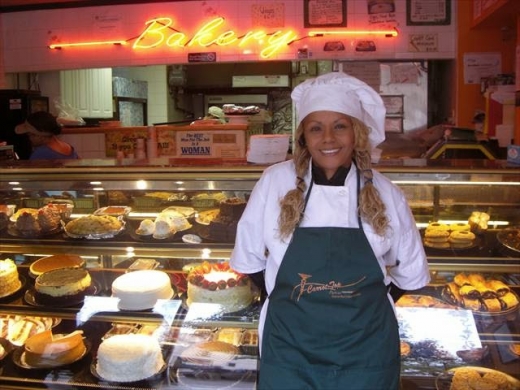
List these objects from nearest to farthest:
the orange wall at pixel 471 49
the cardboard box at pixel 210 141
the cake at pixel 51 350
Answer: the cake at pixel 51 350 → the cardboard box at pixel 210 141 → the orange wall at pixel 471 49

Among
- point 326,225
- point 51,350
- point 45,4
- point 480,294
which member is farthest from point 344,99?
point 45,4

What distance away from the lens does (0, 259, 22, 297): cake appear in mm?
3323

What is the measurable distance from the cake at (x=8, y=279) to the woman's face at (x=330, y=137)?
2.09 m

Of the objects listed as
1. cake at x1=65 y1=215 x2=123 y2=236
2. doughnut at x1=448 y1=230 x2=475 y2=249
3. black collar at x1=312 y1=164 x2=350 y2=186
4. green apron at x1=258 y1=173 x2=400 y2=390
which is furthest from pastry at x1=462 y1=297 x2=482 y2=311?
cake at x1=65 y1=215 x2=123 y2=236

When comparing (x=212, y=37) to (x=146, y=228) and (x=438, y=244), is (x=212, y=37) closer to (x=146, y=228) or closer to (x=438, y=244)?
(x=146, y=228)

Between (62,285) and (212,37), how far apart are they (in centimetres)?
516

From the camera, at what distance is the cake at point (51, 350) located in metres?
3.14

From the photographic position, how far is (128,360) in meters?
3.03

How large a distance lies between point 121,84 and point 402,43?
4.72 m

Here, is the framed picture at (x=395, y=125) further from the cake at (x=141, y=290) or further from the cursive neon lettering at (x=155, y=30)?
the cake at (x=141, y=290)

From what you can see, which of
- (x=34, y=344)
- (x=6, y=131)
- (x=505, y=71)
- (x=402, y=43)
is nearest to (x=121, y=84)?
(x=6, y=131)

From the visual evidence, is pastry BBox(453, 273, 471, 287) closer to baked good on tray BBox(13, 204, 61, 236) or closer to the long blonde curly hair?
the long blonde curly hair

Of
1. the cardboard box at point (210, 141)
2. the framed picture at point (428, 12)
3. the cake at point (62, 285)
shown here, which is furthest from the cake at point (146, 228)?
the framed picture at point (428, 12)

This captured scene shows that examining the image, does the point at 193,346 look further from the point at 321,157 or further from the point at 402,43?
the point at 402,43
